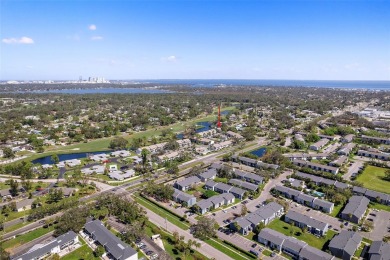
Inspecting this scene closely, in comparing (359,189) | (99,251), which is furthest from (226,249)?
(359,189)

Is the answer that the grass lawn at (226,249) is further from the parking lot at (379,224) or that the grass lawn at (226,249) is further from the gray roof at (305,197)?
the gray roof at (305,197)

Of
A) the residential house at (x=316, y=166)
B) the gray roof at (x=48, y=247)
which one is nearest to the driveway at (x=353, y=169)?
the residential house at (x=316, y=166)

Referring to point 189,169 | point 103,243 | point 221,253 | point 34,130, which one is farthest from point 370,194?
point 34,130

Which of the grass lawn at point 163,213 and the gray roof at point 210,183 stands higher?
the gray roof at point 210,183

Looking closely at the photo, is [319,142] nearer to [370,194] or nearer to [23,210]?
[370,194]

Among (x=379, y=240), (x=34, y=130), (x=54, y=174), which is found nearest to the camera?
(x=379, y=240)
